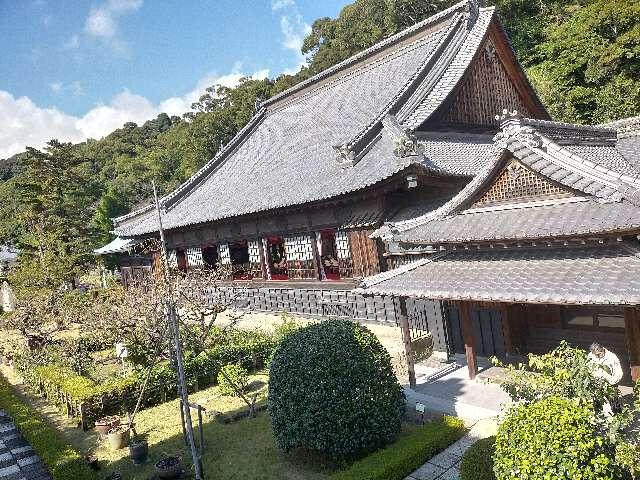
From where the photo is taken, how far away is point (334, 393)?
8.89 metres

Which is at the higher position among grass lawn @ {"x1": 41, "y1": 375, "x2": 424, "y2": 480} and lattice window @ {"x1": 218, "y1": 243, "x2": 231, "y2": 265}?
lattice window @ {"x1": 218, "y1": 243, "x2": 231, "y2": 265}

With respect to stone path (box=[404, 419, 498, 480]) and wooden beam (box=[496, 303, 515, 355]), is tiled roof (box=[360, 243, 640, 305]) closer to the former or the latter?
wooden beam (box=[496, 303, 515, 355])

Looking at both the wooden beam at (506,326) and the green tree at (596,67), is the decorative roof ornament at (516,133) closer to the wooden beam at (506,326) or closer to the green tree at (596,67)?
the wooden beam at (506,326)

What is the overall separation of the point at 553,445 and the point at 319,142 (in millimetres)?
20297

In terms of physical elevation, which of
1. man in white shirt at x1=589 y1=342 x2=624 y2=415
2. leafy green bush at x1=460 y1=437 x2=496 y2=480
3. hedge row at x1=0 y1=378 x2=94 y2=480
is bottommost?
hedge row at x1=0 y1=378 x2=94 y2=480

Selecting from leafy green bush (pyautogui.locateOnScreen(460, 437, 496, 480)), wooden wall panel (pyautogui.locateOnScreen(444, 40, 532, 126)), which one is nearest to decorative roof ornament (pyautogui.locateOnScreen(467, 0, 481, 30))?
wooden wall panel (pyautogui.locateOnScreen(444, 40, 532, 126))

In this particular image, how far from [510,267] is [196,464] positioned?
290 inches

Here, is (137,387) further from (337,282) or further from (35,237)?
(35,237)

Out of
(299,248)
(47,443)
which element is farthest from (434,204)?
(47,443)

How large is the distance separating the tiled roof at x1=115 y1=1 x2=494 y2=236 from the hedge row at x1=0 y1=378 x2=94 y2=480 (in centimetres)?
1116

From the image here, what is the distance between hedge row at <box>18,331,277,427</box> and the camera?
556 inches

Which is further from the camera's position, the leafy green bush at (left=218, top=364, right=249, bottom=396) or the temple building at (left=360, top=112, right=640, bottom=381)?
Answer: the leafy green bush at (left=218, top=364, right=249, bottom=396)

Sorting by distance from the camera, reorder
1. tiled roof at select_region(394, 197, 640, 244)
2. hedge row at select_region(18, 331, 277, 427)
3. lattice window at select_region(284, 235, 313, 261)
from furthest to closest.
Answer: lattice window at select_region(284, 235, 313, 261), hedge row at select_region(18, 331, 277, 427), tiled roof at select_region(394, 197, 640, 244)

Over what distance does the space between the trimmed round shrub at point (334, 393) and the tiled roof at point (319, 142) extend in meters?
8.01
